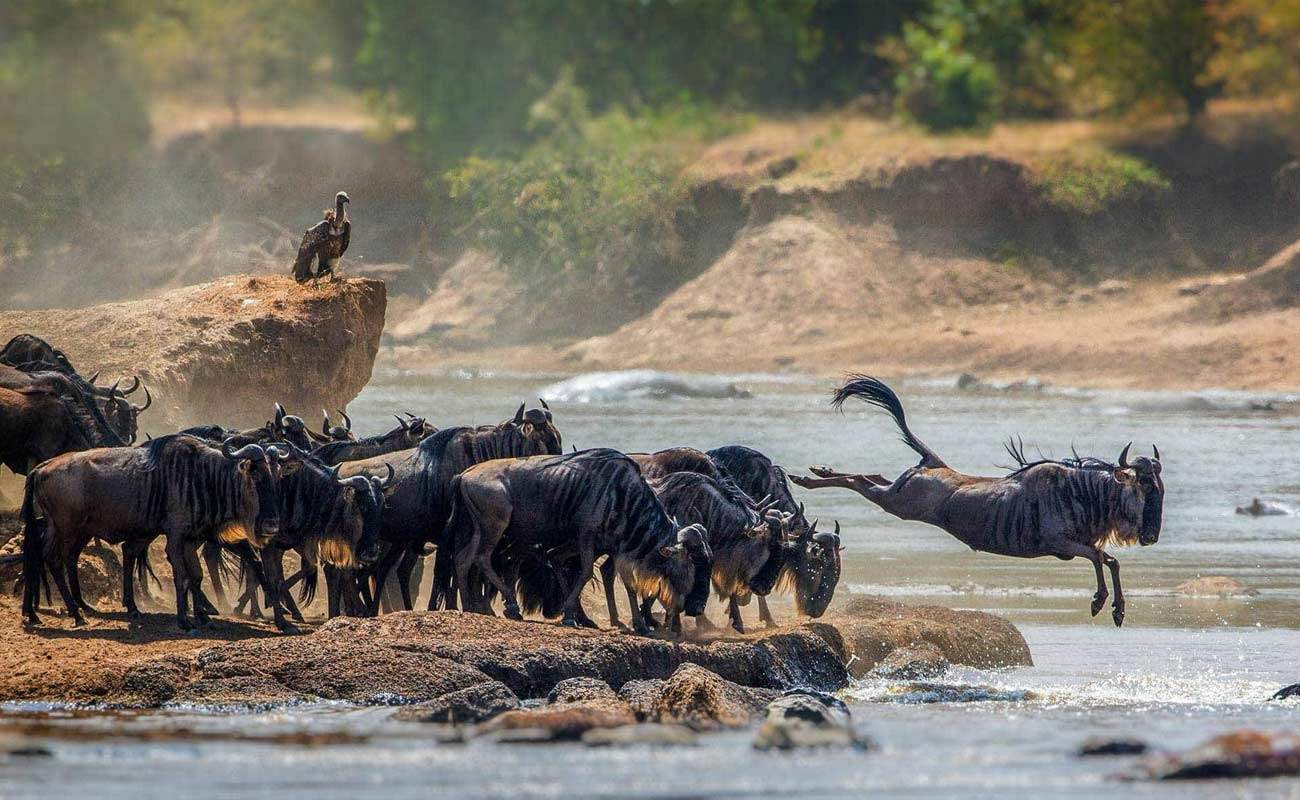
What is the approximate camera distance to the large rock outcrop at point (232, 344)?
17.6 m

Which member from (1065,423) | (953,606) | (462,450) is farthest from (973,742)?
(1065,423)

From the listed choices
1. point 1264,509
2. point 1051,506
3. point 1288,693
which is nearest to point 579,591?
point 1051,506

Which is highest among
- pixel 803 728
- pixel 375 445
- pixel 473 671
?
pixel 375 445

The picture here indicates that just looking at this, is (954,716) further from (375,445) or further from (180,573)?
(375,445)

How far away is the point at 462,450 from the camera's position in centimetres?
1323

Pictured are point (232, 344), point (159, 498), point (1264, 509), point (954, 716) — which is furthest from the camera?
point (1264, 509)

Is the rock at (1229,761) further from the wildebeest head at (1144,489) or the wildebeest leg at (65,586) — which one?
the wildebeest leg at (65,586)

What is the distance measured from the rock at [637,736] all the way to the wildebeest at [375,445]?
4.15 m

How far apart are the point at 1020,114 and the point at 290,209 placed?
18.7m

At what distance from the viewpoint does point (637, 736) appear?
1005 centimetres

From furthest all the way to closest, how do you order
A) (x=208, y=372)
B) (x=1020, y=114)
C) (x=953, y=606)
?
(x=1020, y=114) → (x=208, y=372) → (x=953, y=606)

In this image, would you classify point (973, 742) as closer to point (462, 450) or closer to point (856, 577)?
point (462, 450)

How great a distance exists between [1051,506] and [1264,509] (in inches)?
356

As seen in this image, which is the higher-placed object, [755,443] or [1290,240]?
[1290,240]
